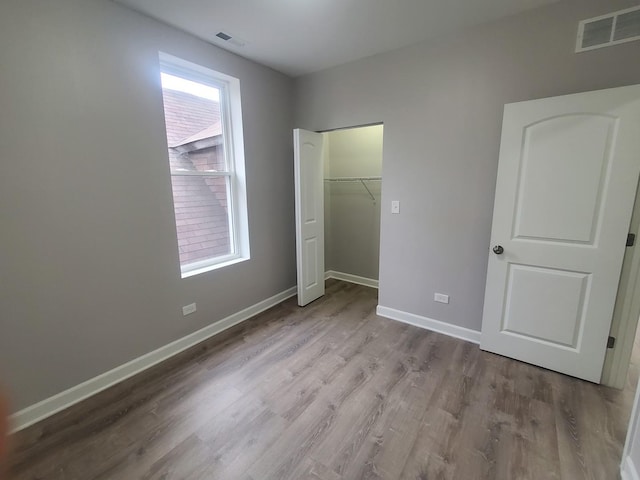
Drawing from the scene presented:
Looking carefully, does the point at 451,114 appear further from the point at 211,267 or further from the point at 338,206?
the point at 211,267

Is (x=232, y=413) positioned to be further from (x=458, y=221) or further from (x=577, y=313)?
(x=577, y=313)

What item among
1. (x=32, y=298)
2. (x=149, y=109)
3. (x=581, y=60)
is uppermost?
(x=581, y=60)

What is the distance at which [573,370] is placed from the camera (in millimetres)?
2076

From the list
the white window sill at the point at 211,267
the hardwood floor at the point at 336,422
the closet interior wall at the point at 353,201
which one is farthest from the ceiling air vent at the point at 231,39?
the hardwood floor at the point at 336,422

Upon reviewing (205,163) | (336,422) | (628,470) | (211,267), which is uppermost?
(205,163)

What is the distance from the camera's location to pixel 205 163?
2.70 meters

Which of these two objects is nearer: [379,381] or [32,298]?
[32,298]

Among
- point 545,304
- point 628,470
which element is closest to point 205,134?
point 545,304

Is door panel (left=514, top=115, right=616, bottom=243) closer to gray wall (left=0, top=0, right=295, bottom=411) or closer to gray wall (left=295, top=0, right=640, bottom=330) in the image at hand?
gray wall (left=295, top=0, right=640, bottom=330)

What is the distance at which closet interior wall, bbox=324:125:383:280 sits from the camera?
12.6 feet

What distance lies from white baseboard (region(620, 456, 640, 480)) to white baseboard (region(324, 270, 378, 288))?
277 cm

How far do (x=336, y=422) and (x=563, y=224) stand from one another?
6.73ft

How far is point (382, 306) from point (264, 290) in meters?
1.35

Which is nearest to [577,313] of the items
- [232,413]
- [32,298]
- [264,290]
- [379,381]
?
[379,381]
